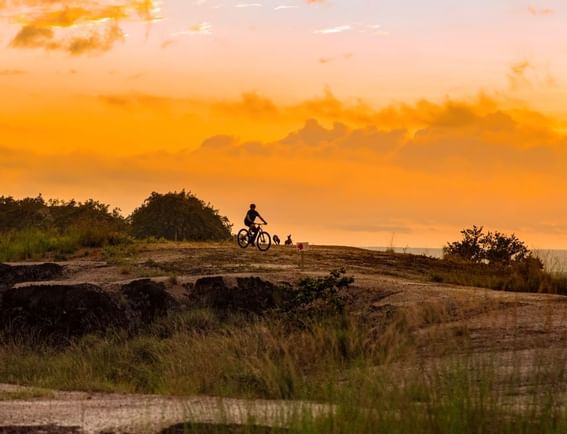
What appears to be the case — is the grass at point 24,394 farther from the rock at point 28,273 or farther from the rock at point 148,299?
the rock at point 28,273

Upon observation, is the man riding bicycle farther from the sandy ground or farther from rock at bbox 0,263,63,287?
rock at bbox 0,263,63,287

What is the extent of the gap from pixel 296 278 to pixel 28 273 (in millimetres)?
6887

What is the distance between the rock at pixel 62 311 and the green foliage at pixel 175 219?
78.5 ft

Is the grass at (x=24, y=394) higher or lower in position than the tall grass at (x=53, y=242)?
lower

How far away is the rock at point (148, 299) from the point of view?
1922 cm

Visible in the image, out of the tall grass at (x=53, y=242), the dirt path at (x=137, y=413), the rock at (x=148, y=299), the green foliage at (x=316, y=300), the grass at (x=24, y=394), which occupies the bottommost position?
the grass at (x=24, y=394)

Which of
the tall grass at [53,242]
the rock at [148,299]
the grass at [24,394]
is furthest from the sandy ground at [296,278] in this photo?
the tall grass at [53,242]

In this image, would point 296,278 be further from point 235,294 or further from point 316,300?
point 316,300

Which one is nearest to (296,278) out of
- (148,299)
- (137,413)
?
(148,299)

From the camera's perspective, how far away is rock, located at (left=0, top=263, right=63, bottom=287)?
23.4 meters

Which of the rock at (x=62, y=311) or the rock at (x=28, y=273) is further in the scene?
the rock at (x=28, y=273)

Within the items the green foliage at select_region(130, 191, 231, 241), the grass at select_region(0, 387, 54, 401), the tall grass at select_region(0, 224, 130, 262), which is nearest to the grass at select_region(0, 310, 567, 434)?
the grass at select_region(0, 387, 54, 401)

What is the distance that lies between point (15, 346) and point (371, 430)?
452 inches

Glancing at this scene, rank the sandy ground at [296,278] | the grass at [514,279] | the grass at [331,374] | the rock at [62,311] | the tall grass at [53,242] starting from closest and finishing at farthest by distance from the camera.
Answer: the grass at [331,374] < the sandy ground at [296,278] < the rock at [62,311] < the grass at [514,279] < the tall grass at [53,242]
